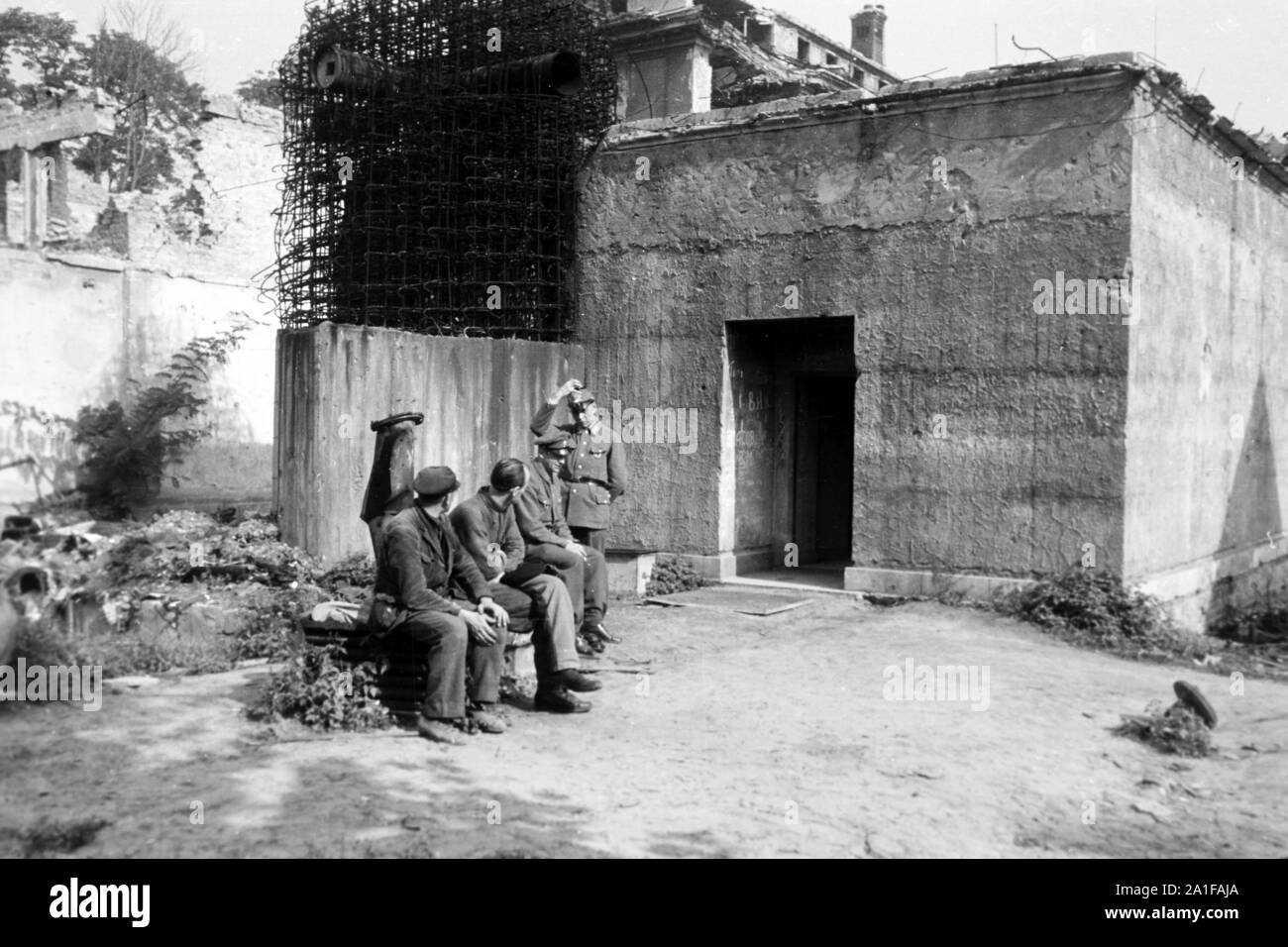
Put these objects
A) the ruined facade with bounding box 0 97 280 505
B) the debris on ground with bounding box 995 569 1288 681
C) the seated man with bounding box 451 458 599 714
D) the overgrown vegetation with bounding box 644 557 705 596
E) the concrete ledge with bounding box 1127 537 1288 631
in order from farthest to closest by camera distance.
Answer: the ruined facade with bounding box 0 97 280 505 → the overgrown vegetation with bounding box 644 557 705 596 → the concrete ledge with bounding box 1127 537 1288 631 → the debris on ground with bounding box 995 569 1288 681 → the seated man with bounding box 451 458 599 714

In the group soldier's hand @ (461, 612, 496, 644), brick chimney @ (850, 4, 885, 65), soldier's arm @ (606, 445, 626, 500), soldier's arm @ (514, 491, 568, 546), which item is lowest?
soldier's hand @ (461, 612, 496, 644)

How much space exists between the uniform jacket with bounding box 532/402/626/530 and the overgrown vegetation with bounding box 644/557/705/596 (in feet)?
7.67

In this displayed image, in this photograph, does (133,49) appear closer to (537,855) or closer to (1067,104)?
(1067,104)

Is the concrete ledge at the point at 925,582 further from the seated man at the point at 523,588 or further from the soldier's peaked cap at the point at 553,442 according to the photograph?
the seated man at the point at 523,588

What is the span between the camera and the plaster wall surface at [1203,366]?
10.8m

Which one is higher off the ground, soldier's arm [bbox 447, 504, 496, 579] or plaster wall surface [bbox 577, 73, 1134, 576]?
plaster wall surface [bbox 577, 73, 1134, 576]

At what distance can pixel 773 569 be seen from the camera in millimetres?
13531

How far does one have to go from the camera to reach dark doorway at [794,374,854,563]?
13.8 m

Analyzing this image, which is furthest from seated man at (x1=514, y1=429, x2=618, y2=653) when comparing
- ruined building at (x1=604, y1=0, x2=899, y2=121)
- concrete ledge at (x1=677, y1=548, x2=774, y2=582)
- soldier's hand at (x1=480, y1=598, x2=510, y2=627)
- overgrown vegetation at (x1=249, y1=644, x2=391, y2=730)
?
ruined building at (x1=604, y1=0, x2=899, y2=121)

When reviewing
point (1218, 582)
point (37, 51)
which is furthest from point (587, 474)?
point (37, 51)

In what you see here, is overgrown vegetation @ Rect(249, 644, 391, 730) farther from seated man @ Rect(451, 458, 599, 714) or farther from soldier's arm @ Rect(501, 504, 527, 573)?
soldier's arm @ Rect(501, 504, 527, 573)

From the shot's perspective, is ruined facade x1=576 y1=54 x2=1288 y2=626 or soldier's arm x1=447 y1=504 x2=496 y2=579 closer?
soldier's arm x1=447 y1=504 x2=496 y2=579
